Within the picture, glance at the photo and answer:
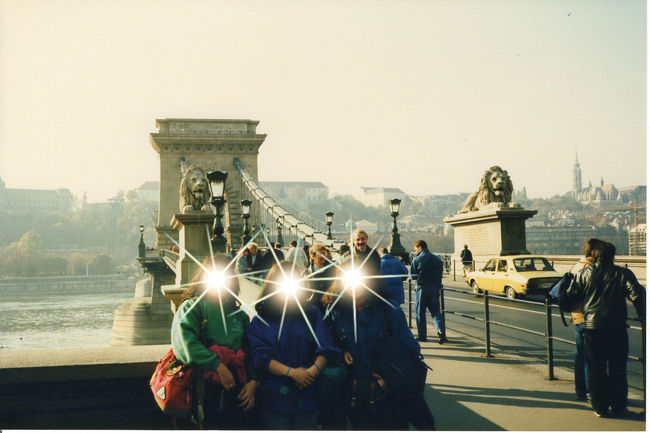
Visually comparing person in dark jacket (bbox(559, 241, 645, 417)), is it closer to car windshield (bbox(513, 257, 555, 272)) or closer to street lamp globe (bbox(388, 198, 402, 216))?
car windshield (bbox(513, 257, 555, 272))

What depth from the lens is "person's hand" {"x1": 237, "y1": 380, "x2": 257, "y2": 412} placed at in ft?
11.8

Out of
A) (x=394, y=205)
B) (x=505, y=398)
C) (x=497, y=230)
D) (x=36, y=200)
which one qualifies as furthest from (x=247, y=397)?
(x=36, y=200)

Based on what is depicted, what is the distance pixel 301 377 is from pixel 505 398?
9.23 feet

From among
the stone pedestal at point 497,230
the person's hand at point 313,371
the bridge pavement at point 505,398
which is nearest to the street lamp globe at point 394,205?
the stone pedestal at point 497,230

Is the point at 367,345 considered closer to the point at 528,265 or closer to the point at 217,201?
the point at 217,201

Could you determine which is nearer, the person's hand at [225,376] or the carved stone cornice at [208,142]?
the person's hand at [225,376]

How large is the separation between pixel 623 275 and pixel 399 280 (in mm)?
2682

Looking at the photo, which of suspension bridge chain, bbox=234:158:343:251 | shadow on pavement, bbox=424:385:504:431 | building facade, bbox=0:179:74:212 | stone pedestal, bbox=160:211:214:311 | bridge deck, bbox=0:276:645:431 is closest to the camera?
bridge deck, bbox=0:276:645:431

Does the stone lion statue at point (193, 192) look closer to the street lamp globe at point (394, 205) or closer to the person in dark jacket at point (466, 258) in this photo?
the street lamp globe at point (394, 205)

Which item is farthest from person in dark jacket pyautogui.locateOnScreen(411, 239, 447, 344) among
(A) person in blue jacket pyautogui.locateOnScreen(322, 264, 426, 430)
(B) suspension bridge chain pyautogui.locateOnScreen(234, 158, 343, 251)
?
(B) suspension bridge chain pyautogui.locateOnScreen(234, 158, 343, 251)

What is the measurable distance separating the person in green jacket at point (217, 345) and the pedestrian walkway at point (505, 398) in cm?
194

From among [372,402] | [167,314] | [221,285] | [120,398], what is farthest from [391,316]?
[167,314]

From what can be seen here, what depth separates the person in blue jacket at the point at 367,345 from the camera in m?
3.74

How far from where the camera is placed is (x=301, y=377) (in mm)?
3520
